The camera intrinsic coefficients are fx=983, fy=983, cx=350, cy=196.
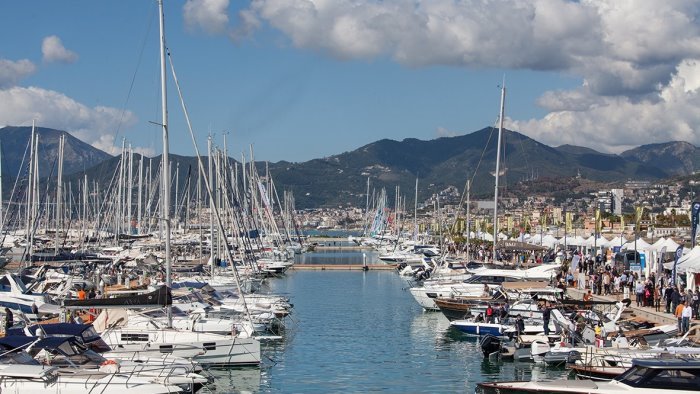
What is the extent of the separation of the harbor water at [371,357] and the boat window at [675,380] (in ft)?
32.5

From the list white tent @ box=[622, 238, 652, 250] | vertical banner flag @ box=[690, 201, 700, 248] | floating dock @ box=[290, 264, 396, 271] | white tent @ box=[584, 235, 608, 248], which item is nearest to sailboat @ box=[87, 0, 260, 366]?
vertical banner flag @ box=[690, 201, 700, 248]

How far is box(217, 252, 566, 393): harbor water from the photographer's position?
3581 cm

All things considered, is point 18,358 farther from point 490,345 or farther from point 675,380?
point 490,345

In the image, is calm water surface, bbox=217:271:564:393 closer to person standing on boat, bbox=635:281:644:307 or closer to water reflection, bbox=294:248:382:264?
person standing on boat, bbox=635:281:644:307

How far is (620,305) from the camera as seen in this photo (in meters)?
42.9

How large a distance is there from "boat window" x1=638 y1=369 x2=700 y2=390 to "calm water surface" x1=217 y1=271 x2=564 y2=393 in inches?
379

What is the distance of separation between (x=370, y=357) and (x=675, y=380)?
18.3 metres

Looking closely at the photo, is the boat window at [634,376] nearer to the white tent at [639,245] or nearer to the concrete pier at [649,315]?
the concrete pier at [649,315]

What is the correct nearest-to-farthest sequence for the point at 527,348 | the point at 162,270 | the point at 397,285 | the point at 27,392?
the point at 27,392 < the point at 527,348 < the point at 162,270 < the point at 397,285

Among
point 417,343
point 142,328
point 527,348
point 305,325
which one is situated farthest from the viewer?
point 305,325

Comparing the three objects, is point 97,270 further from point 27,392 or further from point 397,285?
point 27,392

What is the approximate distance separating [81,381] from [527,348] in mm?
19456

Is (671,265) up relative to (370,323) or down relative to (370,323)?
up

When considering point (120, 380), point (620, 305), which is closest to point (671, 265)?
point (620, 305)
